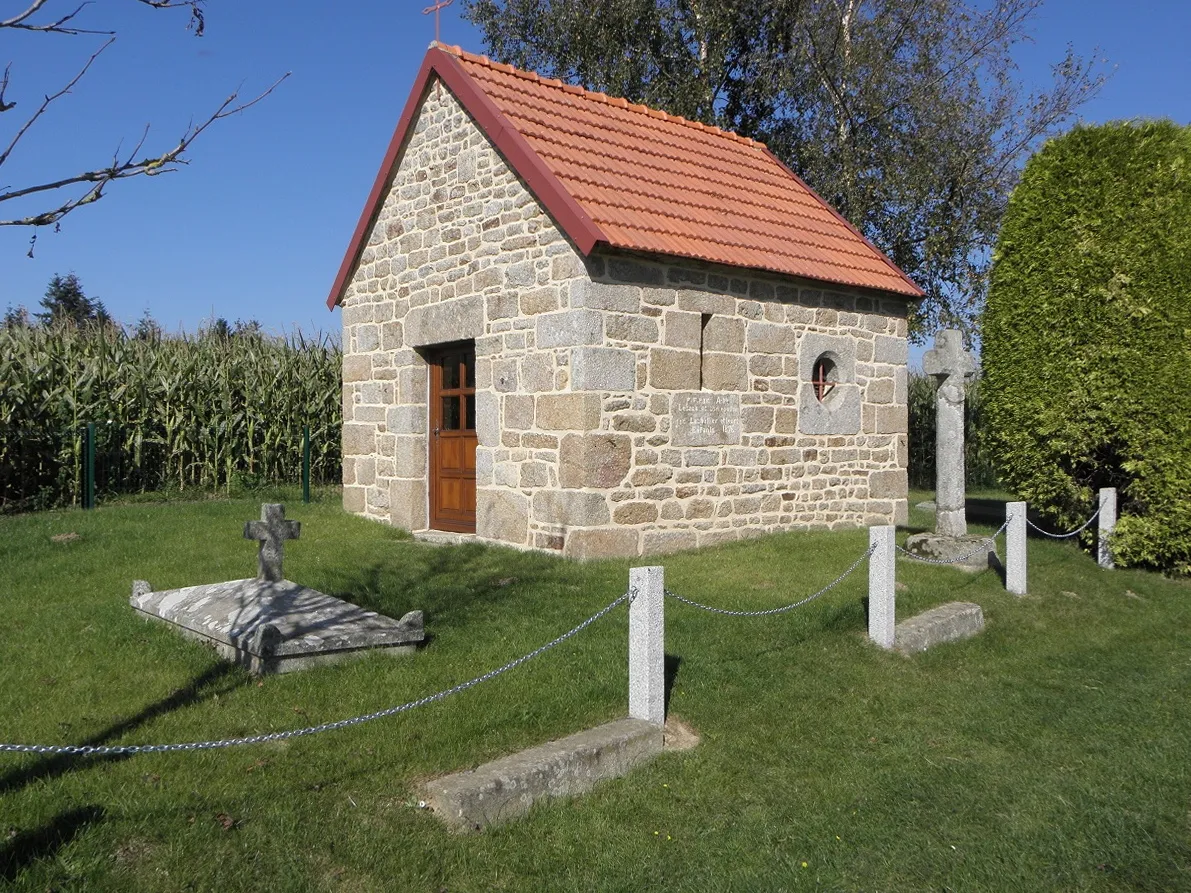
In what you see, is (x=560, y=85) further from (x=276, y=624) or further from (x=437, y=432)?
(x=276, y=624)

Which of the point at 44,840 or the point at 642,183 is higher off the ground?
the point at 642,183

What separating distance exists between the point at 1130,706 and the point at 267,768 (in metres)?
5.42

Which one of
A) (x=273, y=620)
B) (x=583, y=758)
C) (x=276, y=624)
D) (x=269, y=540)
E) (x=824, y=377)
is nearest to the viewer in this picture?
(x=583, y=758)

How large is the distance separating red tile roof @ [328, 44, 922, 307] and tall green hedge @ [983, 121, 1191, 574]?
170 cm

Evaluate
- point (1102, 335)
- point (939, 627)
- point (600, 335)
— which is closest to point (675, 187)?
point (600, 335)

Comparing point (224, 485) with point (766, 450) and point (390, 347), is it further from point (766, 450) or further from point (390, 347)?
point (766, 450)

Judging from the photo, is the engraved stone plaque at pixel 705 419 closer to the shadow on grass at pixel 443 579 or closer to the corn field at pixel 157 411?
the shadow on grass at pixel 443 579

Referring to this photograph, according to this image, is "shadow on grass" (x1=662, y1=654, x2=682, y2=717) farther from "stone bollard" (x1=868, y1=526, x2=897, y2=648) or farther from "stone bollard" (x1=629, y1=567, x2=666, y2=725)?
"stone bollard" (x1=868, y1=526, x2=897, y2=648)

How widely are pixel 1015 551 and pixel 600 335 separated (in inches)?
175

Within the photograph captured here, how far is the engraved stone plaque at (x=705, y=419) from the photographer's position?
9.79 meters

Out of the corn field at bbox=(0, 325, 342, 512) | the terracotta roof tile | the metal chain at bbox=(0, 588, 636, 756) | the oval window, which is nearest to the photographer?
the metal chain at bbox=(0, 588, 636, 756)

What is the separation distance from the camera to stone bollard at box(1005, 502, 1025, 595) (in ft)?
29.1

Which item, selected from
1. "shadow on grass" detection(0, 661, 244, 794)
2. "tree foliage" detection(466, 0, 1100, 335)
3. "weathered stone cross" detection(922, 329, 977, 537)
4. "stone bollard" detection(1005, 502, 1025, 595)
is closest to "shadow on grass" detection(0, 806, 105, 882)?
"shadow on grass" detection(0, 661, 244, 794)

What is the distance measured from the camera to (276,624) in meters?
5.71
